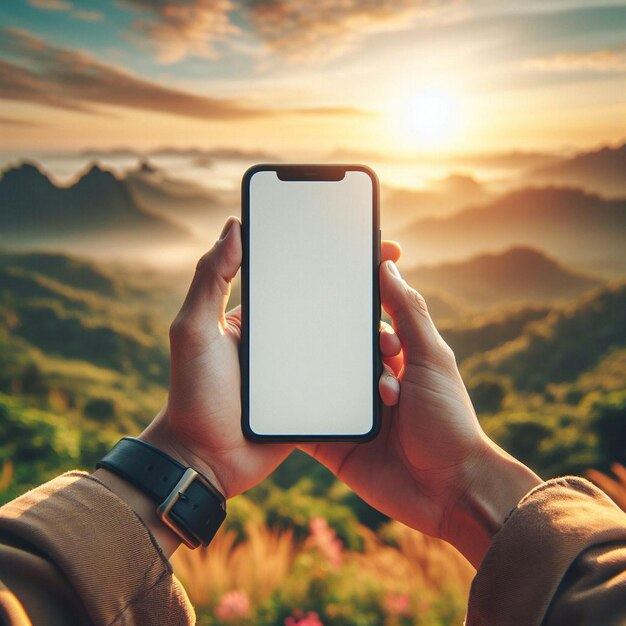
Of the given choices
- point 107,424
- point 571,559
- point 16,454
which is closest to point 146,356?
point 107,424

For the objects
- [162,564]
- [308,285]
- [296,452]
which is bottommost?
[296,452]

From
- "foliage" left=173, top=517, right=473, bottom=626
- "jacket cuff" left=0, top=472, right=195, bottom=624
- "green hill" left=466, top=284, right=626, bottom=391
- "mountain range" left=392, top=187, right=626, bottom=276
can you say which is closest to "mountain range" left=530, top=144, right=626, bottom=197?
"mountain range" left=392, top=187, right=626, bottom=276

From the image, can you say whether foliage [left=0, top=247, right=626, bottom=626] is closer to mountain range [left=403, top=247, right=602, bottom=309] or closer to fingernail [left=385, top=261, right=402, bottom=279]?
mountain range [left=403, top=247, right=602, bottom=309]

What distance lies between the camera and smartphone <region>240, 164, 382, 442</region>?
1462mm

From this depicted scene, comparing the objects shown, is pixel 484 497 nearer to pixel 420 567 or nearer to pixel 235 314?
pixel 235 314

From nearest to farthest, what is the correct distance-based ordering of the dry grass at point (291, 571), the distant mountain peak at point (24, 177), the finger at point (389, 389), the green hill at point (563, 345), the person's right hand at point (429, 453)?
1. the person's right hand at point (429, 453)
2. the finger at point (389, 389)
3. the dry grass at point (291, 571)
4. the green hill at point (563, 345)
5. the distant mountain peak at point (24, 177)

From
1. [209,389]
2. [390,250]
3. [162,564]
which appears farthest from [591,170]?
[162,564]

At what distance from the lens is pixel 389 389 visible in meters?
1.40

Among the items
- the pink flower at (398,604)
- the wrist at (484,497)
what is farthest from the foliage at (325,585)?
the wrist at (484,497)

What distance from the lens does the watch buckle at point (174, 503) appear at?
1169mm

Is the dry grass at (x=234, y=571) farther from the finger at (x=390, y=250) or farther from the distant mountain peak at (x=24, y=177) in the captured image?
the distant mountain peak at (x=24, y=177)

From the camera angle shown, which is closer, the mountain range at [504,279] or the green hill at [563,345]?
the green hill at [563,345]

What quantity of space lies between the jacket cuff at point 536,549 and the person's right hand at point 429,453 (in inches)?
8.3

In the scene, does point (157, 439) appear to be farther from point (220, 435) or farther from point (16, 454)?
point (16, 454)
